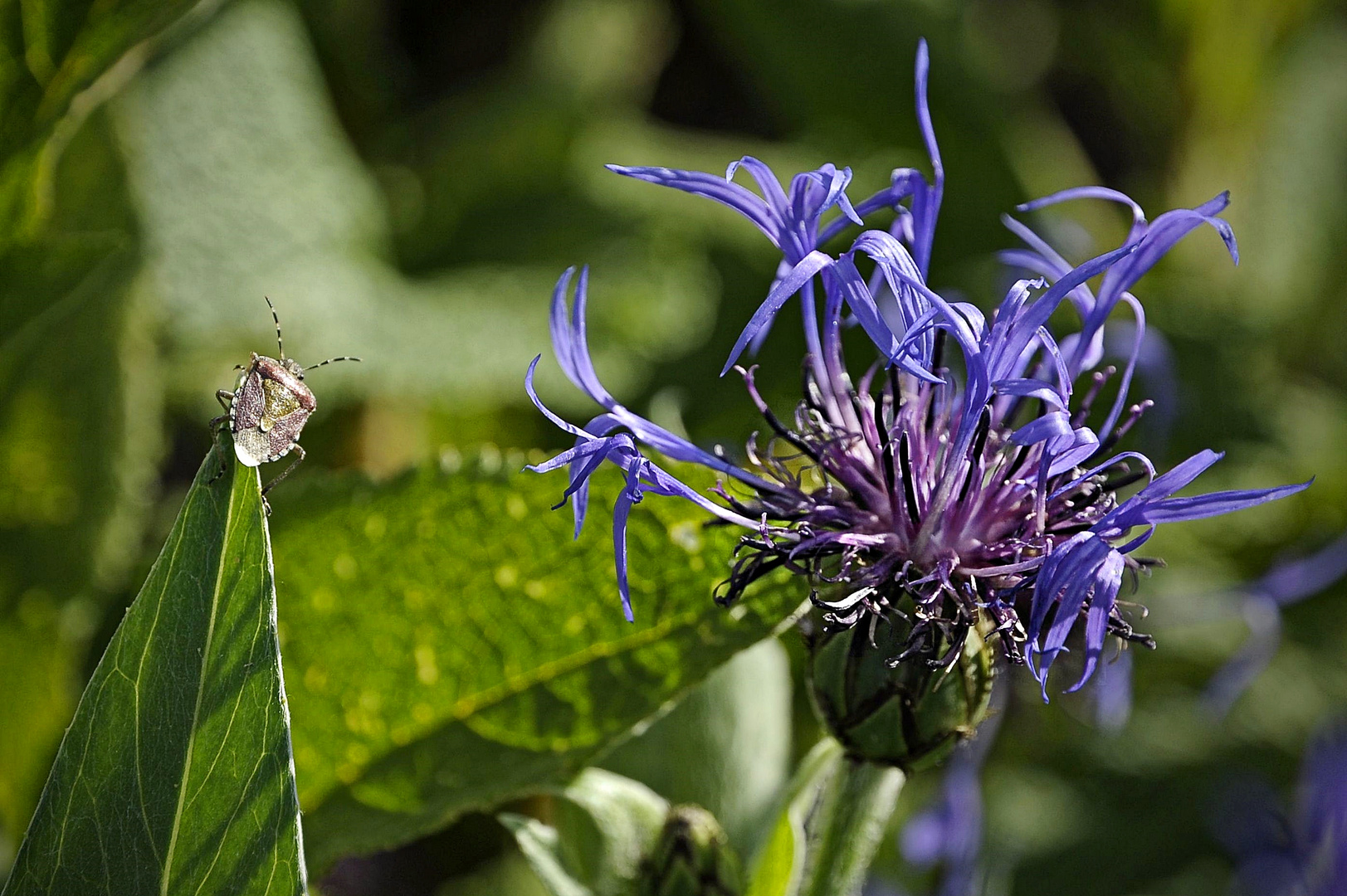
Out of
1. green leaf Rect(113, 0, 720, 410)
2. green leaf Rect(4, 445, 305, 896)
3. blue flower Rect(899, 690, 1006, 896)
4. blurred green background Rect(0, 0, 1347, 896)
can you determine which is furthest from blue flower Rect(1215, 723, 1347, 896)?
green leaf Rect(4, 445, 305, 896)

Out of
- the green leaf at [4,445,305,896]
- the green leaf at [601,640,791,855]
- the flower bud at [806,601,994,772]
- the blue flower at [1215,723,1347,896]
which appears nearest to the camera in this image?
the green leaf at [4,445,305,896]

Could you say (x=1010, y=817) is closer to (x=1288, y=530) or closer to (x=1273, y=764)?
(x=1273, y=764)

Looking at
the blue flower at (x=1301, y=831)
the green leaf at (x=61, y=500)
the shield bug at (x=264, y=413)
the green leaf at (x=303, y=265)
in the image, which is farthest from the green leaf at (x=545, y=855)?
the blue flower at (x=1301, y=831)

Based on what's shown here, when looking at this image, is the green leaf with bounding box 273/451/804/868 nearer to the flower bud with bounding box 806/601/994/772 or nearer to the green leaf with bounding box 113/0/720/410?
the flower bud with bounding box 806/601/994/772

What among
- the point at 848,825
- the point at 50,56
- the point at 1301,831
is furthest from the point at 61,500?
the point at 1301,831

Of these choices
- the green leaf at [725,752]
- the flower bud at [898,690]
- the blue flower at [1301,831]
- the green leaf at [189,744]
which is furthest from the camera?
the blue flower at [1301,831]

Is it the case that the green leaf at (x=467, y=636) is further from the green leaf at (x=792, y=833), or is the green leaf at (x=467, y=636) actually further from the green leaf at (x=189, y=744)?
the green leaf at (x=189, y=744)
